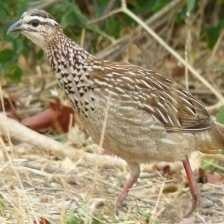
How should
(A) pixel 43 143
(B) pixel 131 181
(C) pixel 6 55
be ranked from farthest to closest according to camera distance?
(C) pixel 6 55, (A) pixel 43 143, (B) pixel 131 181

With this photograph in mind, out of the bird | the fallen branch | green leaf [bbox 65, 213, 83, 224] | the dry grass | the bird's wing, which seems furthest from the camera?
the fallen branch

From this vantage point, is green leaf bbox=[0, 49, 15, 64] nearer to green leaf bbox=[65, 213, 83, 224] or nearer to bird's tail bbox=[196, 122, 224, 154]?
bird's tail bbox=[196, 122, 224, 154]

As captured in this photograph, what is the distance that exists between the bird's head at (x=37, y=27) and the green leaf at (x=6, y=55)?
174cm

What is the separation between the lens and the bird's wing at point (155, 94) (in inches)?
235

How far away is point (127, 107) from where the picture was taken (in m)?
5.86

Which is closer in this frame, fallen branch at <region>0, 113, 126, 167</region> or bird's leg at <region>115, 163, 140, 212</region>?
bird's leg at <region>115, 163, 140, 212</region>

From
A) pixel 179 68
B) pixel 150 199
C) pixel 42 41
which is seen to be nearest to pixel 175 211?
pixel 150 199

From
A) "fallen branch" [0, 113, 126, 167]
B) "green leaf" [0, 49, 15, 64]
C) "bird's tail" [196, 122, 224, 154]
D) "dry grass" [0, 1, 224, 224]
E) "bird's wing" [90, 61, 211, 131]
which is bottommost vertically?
"dry grass" [0, 1, 224, 224]

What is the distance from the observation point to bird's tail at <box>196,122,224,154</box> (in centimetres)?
615

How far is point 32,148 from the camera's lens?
7.30 m

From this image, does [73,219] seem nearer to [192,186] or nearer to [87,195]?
[87,195]

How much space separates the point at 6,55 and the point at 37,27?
1832 millimetres

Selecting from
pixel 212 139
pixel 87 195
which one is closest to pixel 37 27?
pixel 87 195

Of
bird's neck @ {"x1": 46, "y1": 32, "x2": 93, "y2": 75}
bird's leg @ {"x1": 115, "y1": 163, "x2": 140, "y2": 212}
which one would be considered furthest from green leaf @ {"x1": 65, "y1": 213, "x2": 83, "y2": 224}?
bird's neck @ {"x1": 46, "y1": 32, "x2": 93, "y2": 75}
